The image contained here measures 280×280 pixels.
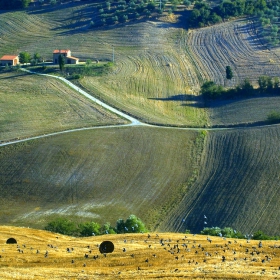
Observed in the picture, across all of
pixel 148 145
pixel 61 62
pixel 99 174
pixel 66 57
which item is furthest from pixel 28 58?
pixel 99 174

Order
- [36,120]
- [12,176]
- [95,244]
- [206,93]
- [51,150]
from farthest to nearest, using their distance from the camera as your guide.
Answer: [206,93] < [36,120] < [51,150] < [12,176] < [95,244]

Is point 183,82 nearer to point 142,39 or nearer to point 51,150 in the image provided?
point 142,39

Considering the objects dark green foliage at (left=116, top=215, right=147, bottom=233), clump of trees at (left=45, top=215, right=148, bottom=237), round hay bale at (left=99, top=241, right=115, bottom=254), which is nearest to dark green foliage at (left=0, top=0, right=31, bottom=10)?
clump of trees at (left=45, top=215, right=148, bottom=237)

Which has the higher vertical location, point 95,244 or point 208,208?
point 95,244

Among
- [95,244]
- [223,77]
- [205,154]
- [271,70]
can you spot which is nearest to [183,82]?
[223,77]

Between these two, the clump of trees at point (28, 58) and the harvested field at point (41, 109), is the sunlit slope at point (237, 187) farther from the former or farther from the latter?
the clump of trees at point (28, 58)

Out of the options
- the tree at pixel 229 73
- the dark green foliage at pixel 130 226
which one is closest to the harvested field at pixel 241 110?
the tree at pixel 229 73
